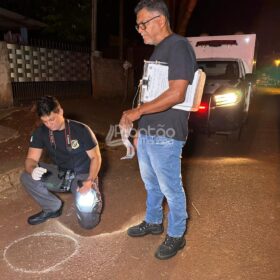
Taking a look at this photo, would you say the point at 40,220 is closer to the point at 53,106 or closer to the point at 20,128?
the point at 53,106

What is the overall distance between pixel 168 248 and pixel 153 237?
0.37 m

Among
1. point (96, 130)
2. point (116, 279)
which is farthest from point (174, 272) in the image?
point (96, 130)

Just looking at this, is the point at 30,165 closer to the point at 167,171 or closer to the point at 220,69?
the point at 167,171

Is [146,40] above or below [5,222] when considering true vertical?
above

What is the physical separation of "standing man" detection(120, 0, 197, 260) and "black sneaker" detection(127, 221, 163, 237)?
240 millimetres

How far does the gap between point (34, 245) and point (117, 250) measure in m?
0.81

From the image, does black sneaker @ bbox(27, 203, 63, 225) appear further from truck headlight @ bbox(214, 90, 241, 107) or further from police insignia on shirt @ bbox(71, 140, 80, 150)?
truck headlight @ bbox(214, 90, 241, 107)

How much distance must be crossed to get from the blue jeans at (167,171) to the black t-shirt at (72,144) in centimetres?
73

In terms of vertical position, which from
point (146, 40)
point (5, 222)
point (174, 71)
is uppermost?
point (146, 40)

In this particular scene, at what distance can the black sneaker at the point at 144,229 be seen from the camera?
3.30 m

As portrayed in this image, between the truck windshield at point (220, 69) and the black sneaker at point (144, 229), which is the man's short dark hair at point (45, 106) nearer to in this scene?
the black sneaker at point (144, 229)

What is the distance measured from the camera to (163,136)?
8.93 feet

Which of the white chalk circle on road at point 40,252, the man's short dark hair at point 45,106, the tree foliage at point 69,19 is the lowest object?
the white chalk circle on road at point 40,252

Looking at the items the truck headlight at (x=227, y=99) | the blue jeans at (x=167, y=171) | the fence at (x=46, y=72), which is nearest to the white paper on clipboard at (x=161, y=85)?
the blue jeans at (x=167, y=171)
